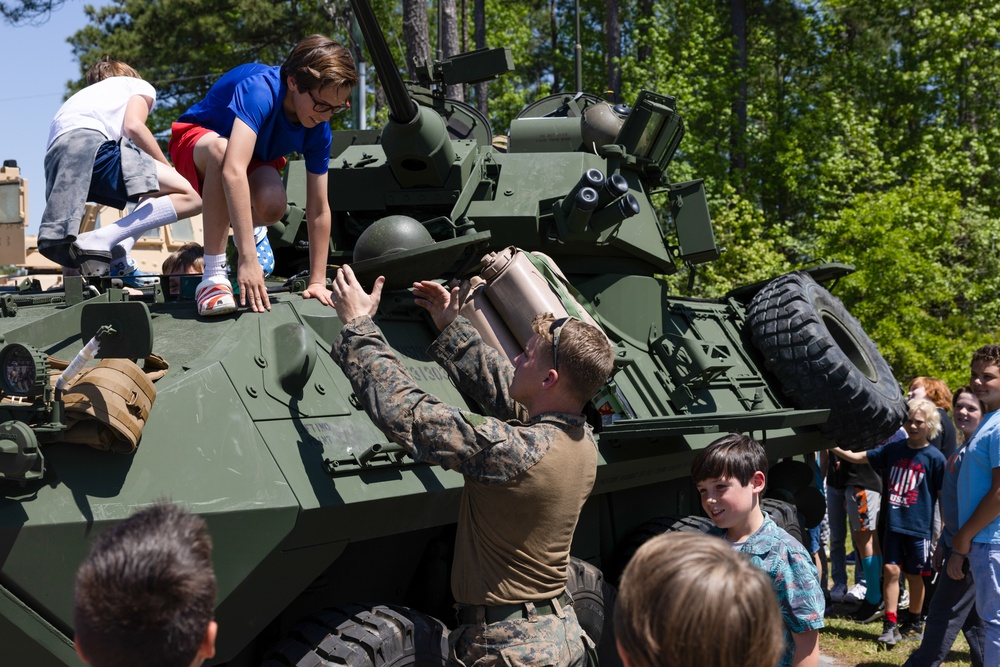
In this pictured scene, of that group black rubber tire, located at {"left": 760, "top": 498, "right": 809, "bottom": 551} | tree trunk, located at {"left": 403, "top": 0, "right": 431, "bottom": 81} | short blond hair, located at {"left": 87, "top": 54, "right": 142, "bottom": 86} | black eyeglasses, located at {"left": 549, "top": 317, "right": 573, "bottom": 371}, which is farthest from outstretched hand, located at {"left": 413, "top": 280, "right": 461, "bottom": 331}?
tree trunk, located at {"left": 403, "top": 0, "right": 431, "bottom": 81}

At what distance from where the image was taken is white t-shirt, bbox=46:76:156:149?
5.55 meters

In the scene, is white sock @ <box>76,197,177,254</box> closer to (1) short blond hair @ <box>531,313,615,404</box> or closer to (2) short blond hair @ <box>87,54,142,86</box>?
(2) short blond hair @ <box>87,54,142,86</box>

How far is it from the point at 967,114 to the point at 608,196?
76.2 ft

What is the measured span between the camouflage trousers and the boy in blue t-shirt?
5.39 meters

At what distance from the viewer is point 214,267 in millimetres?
4637

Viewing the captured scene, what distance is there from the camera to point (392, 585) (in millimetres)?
4996

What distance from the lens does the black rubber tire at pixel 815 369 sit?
23.3 feet

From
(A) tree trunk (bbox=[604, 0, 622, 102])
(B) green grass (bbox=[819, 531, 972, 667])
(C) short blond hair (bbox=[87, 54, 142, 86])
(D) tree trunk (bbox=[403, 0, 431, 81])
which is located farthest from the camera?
(A) tree trunk (bbox=[604, 0, 622, 102])

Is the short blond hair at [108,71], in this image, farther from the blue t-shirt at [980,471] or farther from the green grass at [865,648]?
the green grass at [865,648]

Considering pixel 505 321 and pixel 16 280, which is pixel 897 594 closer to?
pixel 505 321

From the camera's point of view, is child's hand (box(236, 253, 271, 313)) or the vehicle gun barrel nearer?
child's hand (box(236, 253, 271, 313))

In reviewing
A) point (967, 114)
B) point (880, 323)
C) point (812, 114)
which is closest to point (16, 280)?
point (880, 323)


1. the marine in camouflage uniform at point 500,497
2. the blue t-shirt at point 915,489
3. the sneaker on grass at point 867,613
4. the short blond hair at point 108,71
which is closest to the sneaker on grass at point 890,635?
the blue t-shirt at point 915,489

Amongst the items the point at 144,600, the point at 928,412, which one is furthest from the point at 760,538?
the point at 928,412
